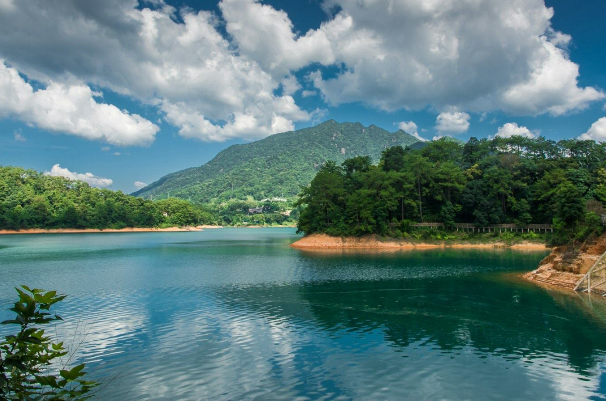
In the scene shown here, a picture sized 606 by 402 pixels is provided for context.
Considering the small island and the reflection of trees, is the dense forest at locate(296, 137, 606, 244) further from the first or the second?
the reflection of trees

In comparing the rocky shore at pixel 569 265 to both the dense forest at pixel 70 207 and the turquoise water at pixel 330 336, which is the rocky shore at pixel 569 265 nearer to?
the turquoise water at pixel 330 336

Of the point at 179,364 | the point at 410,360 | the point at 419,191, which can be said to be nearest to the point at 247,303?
the point at 179,364

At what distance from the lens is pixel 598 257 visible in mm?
26609

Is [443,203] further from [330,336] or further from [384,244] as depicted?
[330,336]

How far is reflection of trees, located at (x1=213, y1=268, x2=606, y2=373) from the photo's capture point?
621 inches

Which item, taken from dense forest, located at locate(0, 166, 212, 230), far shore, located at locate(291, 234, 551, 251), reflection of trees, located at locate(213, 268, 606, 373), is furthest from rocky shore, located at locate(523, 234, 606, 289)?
dense forest, located at locate(0, 166, 212, 230)

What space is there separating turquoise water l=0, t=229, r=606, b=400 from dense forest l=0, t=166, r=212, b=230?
106215 millimetres

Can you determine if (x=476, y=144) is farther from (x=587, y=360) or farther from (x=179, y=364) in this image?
(x=179, y=364)

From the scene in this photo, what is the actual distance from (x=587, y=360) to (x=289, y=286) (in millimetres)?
19423

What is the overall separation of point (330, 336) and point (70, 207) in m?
134

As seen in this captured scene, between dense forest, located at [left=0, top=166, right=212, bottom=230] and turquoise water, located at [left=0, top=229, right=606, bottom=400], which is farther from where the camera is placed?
dense forest, located at [left=0, top=166, right=212, bottom=230]

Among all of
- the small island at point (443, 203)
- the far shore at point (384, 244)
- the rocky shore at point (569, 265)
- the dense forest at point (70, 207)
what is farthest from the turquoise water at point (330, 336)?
the dense forest at point (70, 207)

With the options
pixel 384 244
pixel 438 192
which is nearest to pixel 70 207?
pixel 384 244

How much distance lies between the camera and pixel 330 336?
16.8m
